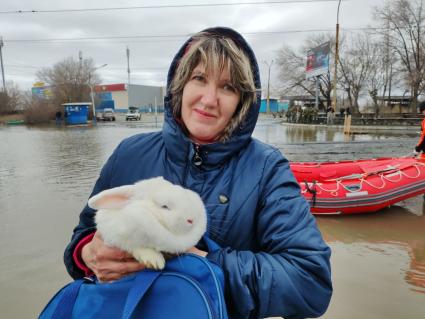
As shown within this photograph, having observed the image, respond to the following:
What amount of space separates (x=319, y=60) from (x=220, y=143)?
3821 centimetres

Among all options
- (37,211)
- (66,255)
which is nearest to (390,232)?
(66,255)

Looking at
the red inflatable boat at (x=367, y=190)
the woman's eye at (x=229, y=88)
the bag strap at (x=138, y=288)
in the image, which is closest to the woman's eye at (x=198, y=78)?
the woman's eye at (x=229, y=88)

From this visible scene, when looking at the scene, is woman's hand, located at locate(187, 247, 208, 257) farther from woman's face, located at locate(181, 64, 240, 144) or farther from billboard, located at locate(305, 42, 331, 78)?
billboard, located at locate(305, 42, 331, 78)

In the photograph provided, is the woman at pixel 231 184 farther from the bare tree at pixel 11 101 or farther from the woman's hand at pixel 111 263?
the bare tree at pixel 11 101

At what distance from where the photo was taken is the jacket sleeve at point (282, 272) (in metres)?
1.11

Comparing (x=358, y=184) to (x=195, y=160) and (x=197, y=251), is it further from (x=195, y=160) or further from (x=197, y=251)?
(x=197, y=251)

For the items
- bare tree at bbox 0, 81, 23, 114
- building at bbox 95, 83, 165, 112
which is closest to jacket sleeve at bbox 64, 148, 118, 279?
bare tree at bbox 0, 81, 23, 114

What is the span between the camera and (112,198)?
111cm

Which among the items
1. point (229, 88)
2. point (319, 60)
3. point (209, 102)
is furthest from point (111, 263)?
point (319, 60)

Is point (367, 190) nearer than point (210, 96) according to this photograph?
No

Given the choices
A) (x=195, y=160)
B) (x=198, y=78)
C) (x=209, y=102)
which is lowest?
(x=195, y=160)

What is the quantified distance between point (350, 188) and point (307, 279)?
18.0 feet

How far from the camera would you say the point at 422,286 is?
12.4 ft

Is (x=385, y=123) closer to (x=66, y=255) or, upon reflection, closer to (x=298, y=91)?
(x=298, y=91)
